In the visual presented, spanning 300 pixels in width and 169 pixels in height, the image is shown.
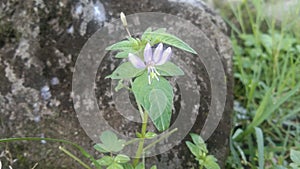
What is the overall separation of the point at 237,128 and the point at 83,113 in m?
0.70

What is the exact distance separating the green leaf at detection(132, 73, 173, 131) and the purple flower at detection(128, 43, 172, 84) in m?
0.02

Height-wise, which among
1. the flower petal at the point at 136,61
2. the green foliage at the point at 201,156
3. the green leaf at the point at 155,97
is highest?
the flower petal at the point at 136,61

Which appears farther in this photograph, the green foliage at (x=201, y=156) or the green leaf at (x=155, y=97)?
the green foliage at (x=201, y=156)

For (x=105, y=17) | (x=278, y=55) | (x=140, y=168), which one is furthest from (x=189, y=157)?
(x=278, y=55)

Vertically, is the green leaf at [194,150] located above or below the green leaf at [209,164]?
above

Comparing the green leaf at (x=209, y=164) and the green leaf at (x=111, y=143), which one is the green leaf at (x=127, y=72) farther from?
the green leaf at (x=209, y=164)

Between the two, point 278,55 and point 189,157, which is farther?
point 278,55

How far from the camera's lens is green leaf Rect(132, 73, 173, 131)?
90 cm

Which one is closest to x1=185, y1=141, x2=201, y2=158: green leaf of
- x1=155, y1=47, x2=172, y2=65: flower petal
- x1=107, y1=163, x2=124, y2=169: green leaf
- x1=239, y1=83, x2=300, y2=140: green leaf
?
x1=107, y1=163, x2=124, y2=169: green leaf

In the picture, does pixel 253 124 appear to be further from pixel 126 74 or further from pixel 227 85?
pixel 126 74

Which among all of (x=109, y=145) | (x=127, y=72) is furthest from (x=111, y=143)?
(x=127, y=72)

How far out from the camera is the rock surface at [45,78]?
4.26 ft

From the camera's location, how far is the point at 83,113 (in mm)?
1313

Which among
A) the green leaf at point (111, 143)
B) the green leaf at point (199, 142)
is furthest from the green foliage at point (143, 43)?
the green leaf at point (199, 142)
